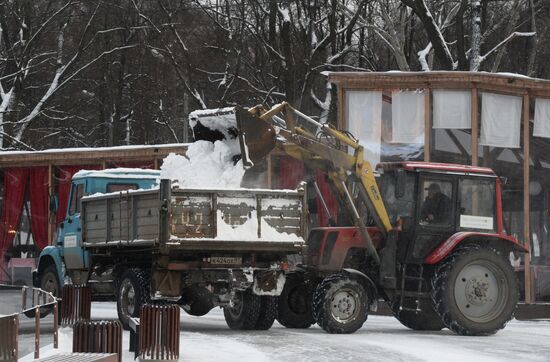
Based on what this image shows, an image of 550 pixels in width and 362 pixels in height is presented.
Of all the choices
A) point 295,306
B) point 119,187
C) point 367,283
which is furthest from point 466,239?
point 119,187

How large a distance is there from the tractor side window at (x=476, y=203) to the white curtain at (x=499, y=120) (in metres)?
6.07

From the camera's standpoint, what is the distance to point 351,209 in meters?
19.3

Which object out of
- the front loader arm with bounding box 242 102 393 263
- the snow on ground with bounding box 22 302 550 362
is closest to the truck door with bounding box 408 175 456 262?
the front loader arm with bounding box 242 102 393 263

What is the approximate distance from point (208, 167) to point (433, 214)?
370 centimetres

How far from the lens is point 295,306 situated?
19578 millimetres

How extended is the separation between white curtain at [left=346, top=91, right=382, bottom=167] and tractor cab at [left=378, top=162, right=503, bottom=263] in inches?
246

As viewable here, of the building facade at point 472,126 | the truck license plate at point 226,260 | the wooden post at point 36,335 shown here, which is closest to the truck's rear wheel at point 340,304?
the truck license plate at point 226,260

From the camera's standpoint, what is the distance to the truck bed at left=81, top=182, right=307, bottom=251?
16906mm

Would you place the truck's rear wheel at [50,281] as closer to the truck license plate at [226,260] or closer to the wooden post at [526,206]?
the truck license plate at [226,260]

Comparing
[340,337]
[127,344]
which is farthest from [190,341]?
[340,337]

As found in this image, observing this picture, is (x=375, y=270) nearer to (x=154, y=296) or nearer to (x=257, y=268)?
(x=257, y=268)

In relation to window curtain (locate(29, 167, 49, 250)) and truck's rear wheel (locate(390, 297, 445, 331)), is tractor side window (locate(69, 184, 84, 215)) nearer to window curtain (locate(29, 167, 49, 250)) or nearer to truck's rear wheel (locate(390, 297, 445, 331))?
truck's rear wheel (locate(390, 297, 445, 331))

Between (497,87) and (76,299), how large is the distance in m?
11.3

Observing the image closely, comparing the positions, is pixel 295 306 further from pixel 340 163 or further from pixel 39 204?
pixel 39 204
